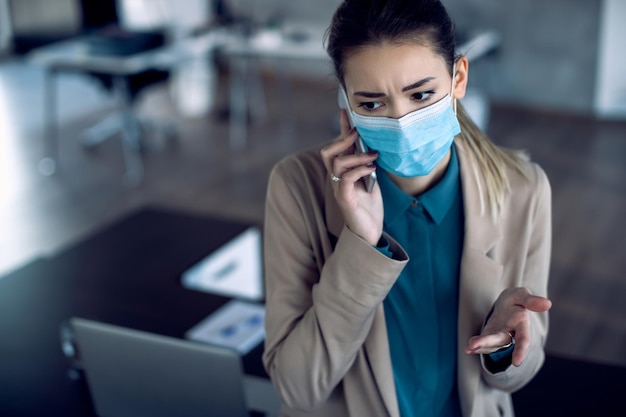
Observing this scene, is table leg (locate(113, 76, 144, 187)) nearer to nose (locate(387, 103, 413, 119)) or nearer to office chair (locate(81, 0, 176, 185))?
office chair (locate(81, 0, 176, 185))

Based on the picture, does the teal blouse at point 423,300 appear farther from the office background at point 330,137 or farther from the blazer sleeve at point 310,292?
the office background at point 330,137

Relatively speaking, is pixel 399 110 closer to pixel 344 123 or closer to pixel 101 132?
pixel 344 123

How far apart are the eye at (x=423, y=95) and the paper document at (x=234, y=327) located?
2.63 feet

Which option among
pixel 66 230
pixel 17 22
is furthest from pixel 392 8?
pixel 17 22

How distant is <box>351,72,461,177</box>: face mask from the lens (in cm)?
118

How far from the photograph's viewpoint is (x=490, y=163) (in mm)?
1312

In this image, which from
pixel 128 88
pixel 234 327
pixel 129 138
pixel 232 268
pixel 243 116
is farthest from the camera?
Answer: pixel 243 116

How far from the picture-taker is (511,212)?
1297mm

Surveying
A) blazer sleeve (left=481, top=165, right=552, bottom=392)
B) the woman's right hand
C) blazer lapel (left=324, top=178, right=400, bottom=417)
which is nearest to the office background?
blazer sleeve (left=481, top=165, right=552, bottom=392)

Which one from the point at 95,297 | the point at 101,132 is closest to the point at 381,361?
the point at 95,297

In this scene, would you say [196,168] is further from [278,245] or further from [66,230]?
[278,245]

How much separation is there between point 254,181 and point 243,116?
140cm

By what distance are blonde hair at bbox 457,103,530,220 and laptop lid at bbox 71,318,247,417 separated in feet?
1.61

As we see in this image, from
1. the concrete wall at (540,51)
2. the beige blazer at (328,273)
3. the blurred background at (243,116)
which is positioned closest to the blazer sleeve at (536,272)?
the beige blazer at (328,273)
